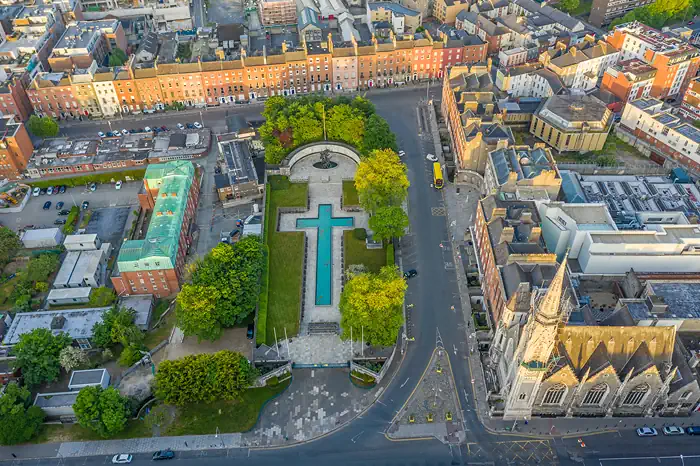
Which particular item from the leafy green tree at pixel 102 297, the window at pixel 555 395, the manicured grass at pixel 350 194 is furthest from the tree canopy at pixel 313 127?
the window at pixel 555 395

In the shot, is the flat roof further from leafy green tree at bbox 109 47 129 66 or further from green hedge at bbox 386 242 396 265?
leafy green tree at bbox 109 47 129 66

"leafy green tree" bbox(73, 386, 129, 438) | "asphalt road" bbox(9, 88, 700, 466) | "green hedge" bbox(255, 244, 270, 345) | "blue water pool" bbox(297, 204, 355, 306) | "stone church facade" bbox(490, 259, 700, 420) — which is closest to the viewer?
"stone church facade" bbox(490, 259, 700, 420)

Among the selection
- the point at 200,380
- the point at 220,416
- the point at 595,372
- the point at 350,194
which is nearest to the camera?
the point at 595,372

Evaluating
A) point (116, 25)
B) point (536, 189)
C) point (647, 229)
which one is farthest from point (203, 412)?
point (116, 25)

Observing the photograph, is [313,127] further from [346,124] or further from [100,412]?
A: [100,412]

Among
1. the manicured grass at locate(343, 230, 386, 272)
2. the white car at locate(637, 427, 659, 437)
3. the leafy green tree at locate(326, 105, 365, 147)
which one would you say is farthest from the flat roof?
the white car at locate(637, 427, 659, 437)

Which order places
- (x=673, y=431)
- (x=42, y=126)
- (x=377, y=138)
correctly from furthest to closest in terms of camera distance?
(x=42, y=126) → (x=377, y=138) → (x=673, y=431)

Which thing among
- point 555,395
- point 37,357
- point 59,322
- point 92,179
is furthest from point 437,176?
point 37,357

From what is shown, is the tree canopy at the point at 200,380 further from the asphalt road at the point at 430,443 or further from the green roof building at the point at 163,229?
the green roof building at the point at 163,229
